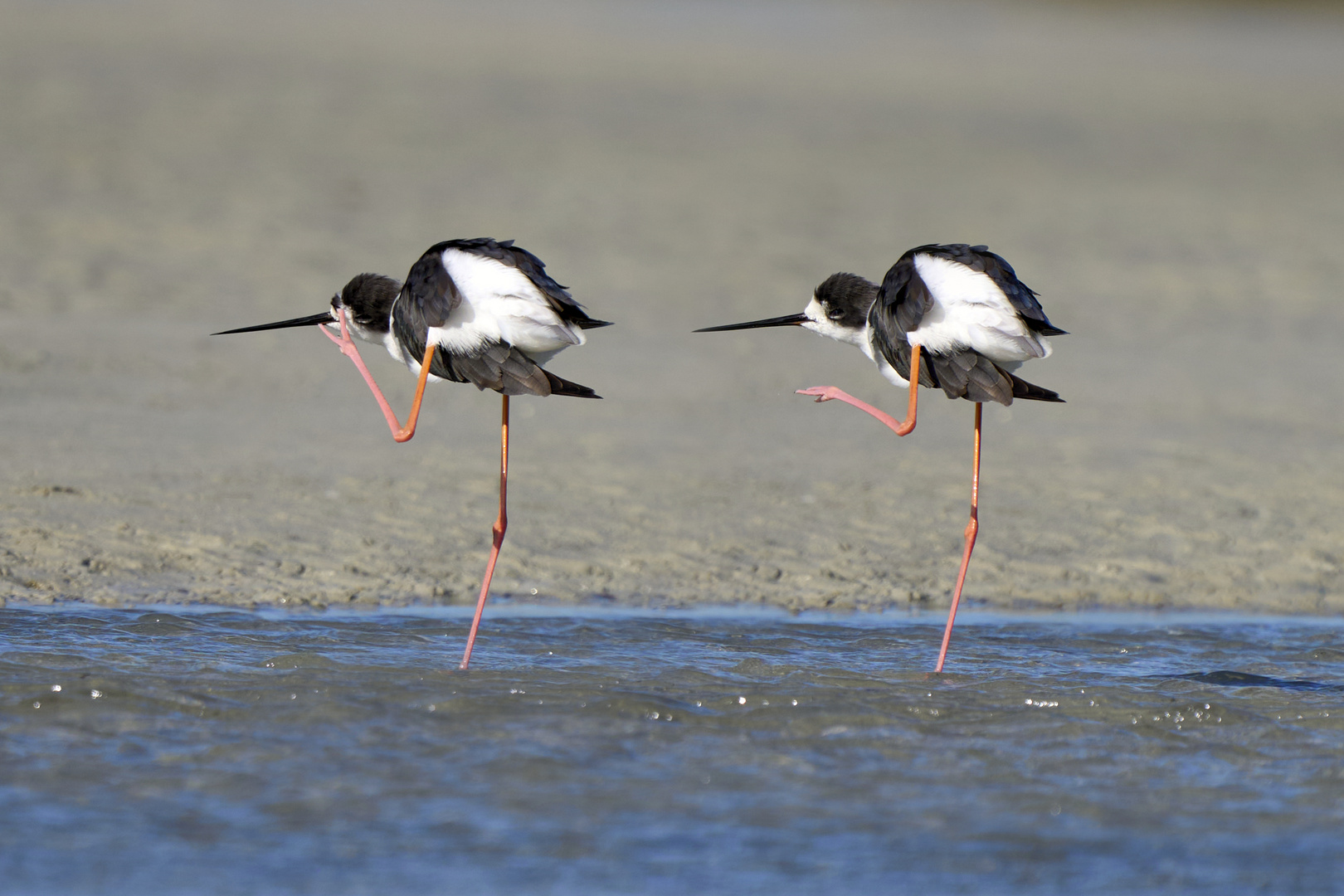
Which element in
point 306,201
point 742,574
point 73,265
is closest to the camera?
point 742,574

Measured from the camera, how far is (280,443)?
24.3 ft

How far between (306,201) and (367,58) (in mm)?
5734

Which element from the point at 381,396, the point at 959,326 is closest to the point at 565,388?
the point at 381,396

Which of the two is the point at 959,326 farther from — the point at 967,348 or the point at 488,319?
the point at 488,319

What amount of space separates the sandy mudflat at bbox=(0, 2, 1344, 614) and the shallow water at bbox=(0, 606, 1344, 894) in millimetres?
697

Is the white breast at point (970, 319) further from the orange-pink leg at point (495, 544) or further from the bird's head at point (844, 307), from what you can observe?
the orange-pink leg at point (495, 544)

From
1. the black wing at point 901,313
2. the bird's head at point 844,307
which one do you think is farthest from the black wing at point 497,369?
the black wing at point 901,313

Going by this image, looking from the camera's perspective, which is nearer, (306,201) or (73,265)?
(73,265)

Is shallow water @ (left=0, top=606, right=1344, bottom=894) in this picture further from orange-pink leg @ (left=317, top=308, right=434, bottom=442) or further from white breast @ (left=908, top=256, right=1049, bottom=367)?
white breast @ (left=908, top=256, right=1049, bottom=367)

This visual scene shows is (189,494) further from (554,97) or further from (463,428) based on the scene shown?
(554,97)

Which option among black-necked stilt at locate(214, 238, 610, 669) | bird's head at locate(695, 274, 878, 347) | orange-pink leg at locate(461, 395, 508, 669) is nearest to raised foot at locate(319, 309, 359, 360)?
black-necked stilt at locate(214, 238, 610, 669)

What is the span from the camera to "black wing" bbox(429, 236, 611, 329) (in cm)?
475

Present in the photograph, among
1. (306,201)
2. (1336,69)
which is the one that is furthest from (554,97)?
(1336,69)

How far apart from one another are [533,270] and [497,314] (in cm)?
17
